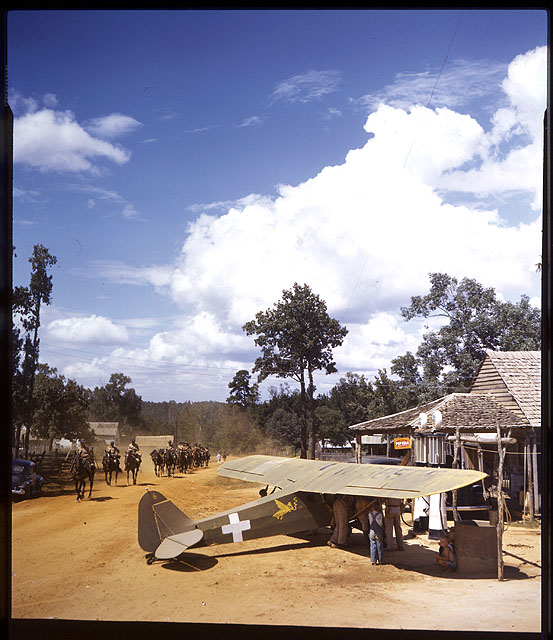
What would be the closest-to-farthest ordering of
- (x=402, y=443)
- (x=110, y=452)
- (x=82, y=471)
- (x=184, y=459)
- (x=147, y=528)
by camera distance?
1. (x=147, y=528)
2. (x=82, y=471)
3. (x=402, y=443)
4. (x=110, y=452)
5. (x=184, y=459)

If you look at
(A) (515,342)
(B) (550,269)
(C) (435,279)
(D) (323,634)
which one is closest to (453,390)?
(A) (515,342)

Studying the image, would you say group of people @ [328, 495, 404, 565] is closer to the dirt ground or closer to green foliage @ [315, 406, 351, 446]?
the dirt ground

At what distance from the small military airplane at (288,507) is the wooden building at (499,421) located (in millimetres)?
4309

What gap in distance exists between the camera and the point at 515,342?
32156 mm

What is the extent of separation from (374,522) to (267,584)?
9.98 feet

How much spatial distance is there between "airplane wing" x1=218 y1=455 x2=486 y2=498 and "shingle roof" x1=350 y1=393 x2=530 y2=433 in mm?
4396

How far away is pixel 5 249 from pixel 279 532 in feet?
40.3

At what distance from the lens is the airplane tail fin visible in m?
12.9

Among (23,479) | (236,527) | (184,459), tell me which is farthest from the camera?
(184,459)

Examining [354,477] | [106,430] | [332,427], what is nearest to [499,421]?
[354,477]

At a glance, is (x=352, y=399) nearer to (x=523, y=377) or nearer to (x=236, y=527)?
(x=523, y=377)

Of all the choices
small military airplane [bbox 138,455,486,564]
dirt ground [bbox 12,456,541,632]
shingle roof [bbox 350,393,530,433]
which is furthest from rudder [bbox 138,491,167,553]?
shingle roof [bbox 350,393,530,433]

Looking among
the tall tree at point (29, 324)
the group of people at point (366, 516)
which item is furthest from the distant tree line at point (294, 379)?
the group of people at point (366, 516)

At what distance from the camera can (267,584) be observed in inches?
458
